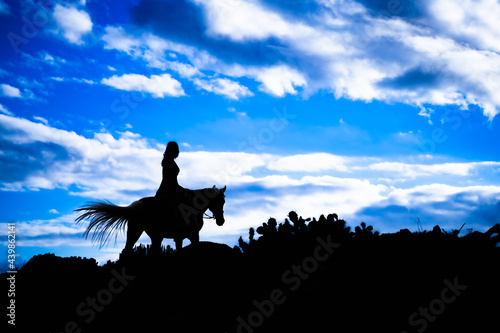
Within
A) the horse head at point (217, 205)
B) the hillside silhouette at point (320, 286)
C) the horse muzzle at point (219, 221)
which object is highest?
the horse head at point (217, 205)

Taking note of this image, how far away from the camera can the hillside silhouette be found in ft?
9.27

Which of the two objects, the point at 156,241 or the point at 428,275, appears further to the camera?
the point at 156,241

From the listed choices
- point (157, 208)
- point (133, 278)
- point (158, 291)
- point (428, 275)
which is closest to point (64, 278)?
point (133, 278)

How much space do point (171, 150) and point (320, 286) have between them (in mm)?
8426

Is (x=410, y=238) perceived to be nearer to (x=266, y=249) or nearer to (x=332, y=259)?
(x=332, y=259)

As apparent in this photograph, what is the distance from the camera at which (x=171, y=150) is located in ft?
35.8

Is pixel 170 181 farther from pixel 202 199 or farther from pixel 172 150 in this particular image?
pixel 202 199

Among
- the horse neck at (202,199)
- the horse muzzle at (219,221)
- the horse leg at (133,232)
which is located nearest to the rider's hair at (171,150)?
the horse neck at (202,199)

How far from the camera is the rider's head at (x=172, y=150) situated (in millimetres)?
10875

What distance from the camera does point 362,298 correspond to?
2.99 metres

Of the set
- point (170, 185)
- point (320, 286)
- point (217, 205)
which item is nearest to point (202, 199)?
point (217, 205)

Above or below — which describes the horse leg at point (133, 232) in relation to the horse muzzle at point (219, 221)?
below

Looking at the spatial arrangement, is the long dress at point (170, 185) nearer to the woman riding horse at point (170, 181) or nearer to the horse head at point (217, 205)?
the woman riding horse at point (170, 181)

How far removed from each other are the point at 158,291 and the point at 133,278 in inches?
28.0
